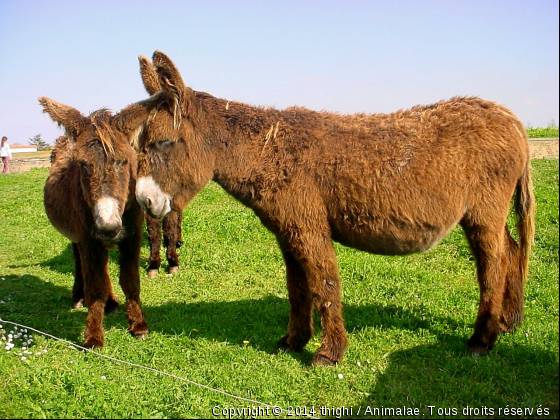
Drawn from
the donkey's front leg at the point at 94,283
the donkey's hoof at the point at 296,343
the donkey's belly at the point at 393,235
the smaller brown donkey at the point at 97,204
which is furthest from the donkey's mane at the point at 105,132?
the donkey's hoof at the point at 296,343

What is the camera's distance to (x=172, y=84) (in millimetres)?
3982

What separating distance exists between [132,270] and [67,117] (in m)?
1.79

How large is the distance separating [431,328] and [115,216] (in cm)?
344

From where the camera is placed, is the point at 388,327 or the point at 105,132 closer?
the point at 105,132

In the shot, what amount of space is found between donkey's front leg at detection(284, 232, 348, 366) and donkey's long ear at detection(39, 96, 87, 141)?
2.47 m

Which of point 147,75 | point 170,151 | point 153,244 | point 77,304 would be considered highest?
point 147,75

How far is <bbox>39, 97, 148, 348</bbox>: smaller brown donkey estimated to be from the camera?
4.26m

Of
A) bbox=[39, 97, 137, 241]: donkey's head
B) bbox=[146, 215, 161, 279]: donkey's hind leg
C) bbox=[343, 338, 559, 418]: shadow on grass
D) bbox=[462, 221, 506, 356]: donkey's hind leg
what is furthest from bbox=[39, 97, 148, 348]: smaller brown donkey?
bbox=[462, 221, 506, 356]: donkey's hind leg

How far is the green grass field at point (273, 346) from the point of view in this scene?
3549mm

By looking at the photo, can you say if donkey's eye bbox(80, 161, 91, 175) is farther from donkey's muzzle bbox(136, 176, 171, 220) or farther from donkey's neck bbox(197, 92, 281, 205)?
donkey's neck bbox(197, 92, 281, 205)

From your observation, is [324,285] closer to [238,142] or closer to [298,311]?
[298,311]

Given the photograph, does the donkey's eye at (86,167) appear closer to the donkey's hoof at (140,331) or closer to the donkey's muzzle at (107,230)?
the donkey's muzzle at (107,230)

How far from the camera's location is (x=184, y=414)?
11.1ft

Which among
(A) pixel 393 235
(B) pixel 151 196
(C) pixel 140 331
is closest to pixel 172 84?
(B) pixel 151 196
